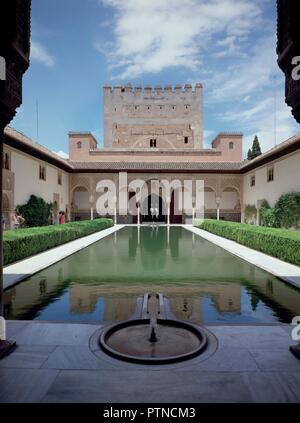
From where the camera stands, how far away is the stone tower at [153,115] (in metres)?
40.1

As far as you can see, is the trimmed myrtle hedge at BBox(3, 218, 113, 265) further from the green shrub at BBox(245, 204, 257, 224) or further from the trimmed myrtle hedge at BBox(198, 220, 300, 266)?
the green shrub at BBox(245, 204, 257, 224)

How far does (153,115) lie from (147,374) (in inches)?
1592

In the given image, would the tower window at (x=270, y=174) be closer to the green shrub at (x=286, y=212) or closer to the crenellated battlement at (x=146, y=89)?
the green shrub at (x=286, y=212)

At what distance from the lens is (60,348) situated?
11.0 feet

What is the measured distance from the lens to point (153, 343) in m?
3.42

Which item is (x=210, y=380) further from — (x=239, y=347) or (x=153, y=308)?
(x=153, y=308)

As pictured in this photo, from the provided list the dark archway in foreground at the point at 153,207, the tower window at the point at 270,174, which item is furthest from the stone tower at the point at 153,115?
the tower window at the point at 270,174

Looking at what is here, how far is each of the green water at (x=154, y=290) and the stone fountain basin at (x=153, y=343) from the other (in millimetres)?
722

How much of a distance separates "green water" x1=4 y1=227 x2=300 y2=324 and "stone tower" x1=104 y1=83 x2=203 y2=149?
32273 millimetres

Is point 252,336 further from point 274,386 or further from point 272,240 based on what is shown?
point 272,240

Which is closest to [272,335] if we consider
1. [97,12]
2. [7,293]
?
[7,293]

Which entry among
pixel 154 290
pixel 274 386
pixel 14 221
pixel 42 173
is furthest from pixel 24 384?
pixel 42 173

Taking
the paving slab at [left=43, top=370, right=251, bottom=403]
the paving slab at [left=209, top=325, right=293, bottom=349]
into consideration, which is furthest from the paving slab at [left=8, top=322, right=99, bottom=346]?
the paving slab at [left=209, top=325, right=293, bottom=349]

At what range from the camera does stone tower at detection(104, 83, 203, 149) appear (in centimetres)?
4012
